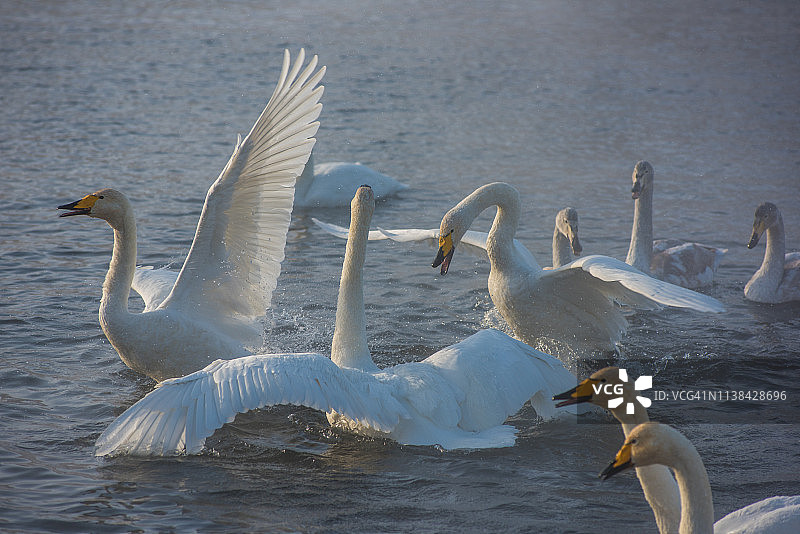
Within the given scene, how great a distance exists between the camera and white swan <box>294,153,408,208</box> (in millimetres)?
12117

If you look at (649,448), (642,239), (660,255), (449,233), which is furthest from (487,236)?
(649,448)

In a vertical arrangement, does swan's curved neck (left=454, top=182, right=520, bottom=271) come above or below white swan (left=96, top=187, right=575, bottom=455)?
above

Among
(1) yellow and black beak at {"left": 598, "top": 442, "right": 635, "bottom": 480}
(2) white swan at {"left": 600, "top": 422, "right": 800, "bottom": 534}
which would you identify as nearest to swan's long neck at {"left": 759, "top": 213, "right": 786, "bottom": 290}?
(2) white swan at {"left": 600, "top": 422, "right": 800, "bottom": 534}

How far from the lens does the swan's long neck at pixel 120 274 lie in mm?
6184

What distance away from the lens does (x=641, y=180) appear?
9383 mm

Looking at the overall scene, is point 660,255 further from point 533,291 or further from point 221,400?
point 221,400

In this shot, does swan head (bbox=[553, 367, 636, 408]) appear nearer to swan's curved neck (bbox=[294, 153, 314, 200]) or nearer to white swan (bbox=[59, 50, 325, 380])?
white swan (bbox=[59, 50, 325, 380])

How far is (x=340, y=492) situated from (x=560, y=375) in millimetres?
1618

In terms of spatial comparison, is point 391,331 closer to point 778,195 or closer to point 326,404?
point 326,404

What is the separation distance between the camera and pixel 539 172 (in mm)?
13273

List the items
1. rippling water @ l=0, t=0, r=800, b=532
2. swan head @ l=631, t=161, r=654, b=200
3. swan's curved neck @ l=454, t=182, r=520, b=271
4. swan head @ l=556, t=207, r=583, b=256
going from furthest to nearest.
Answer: swan head @ l=631, t=161, r=654, b=200
swan head @ l=556, t=207, r=583, b=256
swan's curved neck @ l=454, t=182, r=520, b=271
rippling water @ l=0, t=0, r=800, b=532

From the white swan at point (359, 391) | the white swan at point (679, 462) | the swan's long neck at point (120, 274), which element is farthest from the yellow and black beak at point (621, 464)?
the swan's long neck at point (120, 274)

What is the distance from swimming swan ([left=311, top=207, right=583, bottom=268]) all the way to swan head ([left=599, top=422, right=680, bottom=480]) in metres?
3.69

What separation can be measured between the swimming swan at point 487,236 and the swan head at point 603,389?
11.0 ft
